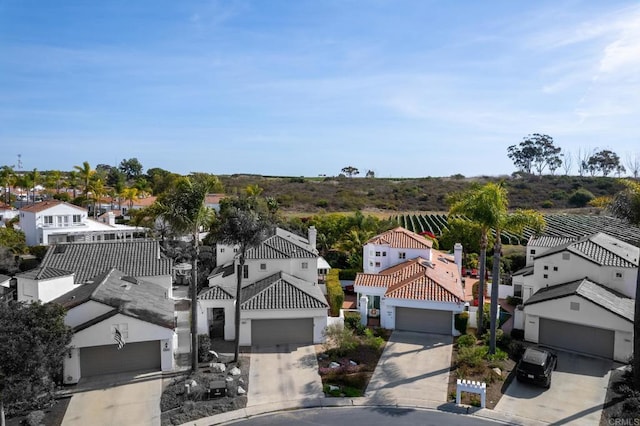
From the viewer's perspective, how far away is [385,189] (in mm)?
123688

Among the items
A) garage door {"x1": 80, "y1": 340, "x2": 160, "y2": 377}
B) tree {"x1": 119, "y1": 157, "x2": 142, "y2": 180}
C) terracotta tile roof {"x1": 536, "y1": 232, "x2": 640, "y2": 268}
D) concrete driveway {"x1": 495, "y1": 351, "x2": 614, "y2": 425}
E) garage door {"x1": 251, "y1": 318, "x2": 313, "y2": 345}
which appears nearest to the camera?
concrete driveway {"x1": 495, "y1": 351, "x2": 614, "y2": 425}

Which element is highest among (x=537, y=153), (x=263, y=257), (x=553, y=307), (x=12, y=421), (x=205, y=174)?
(x=537, y=153)

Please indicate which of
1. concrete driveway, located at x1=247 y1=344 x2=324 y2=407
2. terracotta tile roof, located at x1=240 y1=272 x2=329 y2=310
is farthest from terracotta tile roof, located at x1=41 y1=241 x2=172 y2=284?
concrete driveway, located at x1=247 y1=344 x2=324 y2=407

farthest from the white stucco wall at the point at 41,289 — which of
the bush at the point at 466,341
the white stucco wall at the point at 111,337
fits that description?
the bush at the point at 466,341

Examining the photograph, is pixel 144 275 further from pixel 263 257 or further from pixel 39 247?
pixel 39 247

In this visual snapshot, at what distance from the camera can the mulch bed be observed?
20691mm

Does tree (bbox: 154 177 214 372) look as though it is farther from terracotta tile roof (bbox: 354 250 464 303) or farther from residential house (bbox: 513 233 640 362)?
residential house (bbox: 513 233 640 362)

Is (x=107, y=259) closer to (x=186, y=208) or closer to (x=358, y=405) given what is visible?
(x=186, y=208)

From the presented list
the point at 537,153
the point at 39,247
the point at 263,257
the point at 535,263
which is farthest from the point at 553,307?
the point at 537,153

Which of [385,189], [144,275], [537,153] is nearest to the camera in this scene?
[144,275]

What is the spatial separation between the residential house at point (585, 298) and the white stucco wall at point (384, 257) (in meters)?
9.21

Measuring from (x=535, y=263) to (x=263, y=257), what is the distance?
1955 cm

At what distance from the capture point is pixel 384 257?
38688mm
